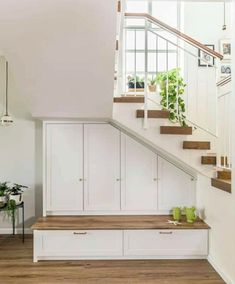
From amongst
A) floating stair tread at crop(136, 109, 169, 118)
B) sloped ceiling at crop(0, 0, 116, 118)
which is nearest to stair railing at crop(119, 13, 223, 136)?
floating stair tread at crop(136, 109, 169, 118)

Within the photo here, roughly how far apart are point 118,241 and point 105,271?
1.35ft

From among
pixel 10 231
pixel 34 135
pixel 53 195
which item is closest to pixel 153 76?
pixel 34 135

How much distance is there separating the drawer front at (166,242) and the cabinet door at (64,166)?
0.93 metres

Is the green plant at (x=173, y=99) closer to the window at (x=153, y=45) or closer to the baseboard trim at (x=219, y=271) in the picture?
the window at (x=153, y=45)

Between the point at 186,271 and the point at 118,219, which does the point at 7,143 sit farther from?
the point at 186,271

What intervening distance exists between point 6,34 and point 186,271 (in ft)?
9.69

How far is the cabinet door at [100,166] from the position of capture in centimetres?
433

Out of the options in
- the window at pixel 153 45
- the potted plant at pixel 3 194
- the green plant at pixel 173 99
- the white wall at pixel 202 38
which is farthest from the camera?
the window at pixel 153 45

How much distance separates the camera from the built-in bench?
12.2ft

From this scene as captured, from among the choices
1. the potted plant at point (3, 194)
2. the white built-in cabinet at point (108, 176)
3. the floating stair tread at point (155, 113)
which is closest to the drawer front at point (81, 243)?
the white built-in cabinet at point (108, 176)

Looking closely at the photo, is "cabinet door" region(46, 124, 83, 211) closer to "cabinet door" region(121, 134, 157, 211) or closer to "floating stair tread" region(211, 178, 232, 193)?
"cabinet door" region(121, 134, 157, 211)

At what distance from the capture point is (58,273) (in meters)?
3.40

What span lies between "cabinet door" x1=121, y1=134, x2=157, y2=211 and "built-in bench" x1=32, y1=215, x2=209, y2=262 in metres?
0.54

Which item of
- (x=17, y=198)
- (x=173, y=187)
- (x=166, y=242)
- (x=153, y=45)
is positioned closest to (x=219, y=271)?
(x=166, y=242)
